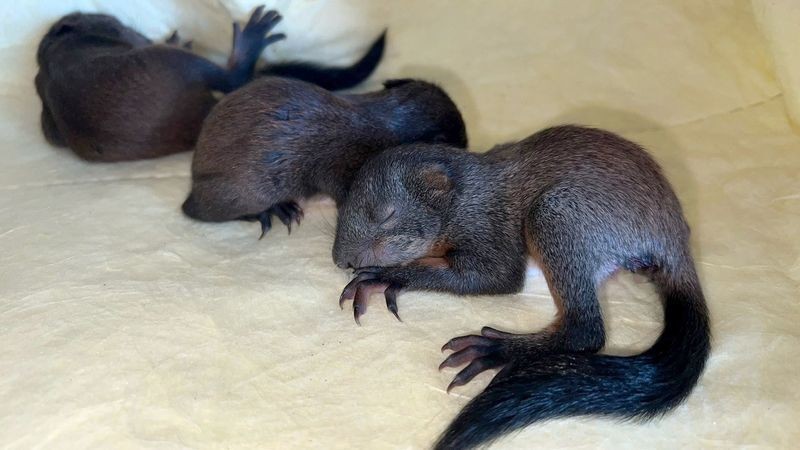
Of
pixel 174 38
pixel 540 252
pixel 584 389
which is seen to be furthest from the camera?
pixel 174 38

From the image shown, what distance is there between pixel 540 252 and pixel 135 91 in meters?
1.64

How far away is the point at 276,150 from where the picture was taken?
8.10 ft

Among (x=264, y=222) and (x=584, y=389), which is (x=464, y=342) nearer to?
(x=584, y=389)

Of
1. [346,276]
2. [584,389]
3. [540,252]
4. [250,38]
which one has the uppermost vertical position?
[250,38]

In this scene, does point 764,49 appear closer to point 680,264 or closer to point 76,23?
point 680,264

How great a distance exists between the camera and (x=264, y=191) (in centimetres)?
248

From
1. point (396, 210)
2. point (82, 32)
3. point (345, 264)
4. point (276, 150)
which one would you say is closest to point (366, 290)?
point (345, 264)

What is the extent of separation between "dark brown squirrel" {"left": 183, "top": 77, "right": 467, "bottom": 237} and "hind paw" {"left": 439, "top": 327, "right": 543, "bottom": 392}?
74 centimetres

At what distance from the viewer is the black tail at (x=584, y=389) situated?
1.74m

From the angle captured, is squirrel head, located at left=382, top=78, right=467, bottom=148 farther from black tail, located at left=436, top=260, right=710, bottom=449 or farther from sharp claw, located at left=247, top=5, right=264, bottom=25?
black tail, located at left=436, top=260, right=710, bottom=449

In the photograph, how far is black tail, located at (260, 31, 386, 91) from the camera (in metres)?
2.96

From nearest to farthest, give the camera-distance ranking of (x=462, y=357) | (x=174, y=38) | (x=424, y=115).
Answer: (x=462, y=357), (x=424, y=115), (x=174, y=38)

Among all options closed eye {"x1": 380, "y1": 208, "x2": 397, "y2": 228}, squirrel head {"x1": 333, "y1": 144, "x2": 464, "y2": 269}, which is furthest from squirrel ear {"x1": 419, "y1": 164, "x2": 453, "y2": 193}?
closed eye {"x1": 380, "y1": 208, "x2": 397, "y2": 228}

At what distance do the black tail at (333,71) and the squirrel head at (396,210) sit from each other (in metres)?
0.81
